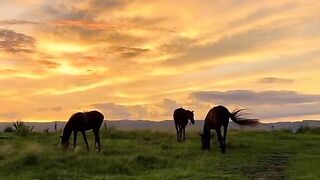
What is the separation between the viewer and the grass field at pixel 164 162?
64.0ft

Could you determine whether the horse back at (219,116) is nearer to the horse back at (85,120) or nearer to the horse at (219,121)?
the horse at (219,121)

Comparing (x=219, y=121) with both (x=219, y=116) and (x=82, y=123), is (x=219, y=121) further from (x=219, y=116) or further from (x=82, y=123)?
(x=82, y=123)

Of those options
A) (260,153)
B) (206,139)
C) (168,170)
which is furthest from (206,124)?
(168,170)

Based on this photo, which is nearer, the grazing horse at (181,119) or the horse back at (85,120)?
the horse back at (85,120)

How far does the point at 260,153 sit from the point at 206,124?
3513 millimetres

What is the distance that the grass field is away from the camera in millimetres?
19516

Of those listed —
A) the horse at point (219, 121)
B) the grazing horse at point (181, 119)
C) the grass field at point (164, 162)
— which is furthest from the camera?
the grazing horse at point (181, 119)

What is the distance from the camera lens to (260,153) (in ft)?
88.8

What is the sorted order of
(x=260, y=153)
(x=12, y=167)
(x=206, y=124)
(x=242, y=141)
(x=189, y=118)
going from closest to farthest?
1. (x=12, y=167)
2. (x=260, y=153)
3. (x=206, y=124)
4. (x=242, y=141)
5. (x=189, y=118)

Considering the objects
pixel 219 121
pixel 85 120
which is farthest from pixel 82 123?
pixel 219 121

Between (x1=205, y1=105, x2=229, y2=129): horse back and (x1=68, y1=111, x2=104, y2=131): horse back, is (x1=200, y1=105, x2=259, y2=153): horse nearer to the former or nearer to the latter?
(x1=205, y1=105, x2=229, y2=129): horse back

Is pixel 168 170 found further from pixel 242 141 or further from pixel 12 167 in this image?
pixel 242 141

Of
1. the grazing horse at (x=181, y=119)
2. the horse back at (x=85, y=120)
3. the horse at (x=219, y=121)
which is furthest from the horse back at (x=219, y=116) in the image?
the grazing horse at (x=181, y=119)

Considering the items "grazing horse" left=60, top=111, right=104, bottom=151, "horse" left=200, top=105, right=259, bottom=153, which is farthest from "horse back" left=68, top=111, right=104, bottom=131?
"horse" left=200, top=105, right=259, bottom=153
